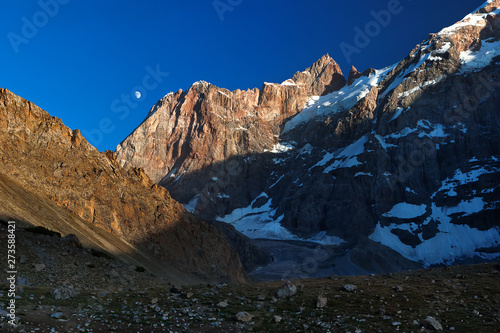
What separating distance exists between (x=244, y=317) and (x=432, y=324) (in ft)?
25.9

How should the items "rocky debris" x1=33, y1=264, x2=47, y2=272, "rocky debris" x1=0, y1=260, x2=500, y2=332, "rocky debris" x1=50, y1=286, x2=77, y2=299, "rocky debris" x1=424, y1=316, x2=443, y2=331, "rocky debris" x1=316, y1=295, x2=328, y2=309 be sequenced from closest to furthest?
1. "rocky debris" x1=424, y1=316, x2=443, y2=331
2. "rocky debris" x1=0, y1=260, x2=500, y2=332
3. "rocky debris" x1=316, y1=295, x2=328, y2=309
4. "rocky debris" x1=50, y1=286, x2=77, y2=299
5. "rocky debris" x1=33, y1=264, x2=47, y2=272

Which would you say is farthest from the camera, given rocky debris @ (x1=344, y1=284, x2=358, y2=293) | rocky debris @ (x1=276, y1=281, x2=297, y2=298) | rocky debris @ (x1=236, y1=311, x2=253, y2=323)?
rocky debris @ (x1=344, y1=284, x2=358, y2=293)

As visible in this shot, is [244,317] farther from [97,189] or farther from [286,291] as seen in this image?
[97,189]

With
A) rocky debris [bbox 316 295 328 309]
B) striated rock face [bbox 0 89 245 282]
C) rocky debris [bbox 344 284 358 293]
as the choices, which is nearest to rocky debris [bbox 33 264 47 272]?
striated rock face [bbox 0 89 245 282]

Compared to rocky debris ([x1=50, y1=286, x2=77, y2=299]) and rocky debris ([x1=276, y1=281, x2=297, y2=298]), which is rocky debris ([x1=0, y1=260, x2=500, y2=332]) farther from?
rocky debris ([x1=276, y1=281, x2=297, y2=298])

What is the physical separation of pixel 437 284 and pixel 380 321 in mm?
7288

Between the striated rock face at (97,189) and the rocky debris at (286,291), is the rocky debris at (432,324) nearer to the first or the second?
the rocky debris at (286,291)

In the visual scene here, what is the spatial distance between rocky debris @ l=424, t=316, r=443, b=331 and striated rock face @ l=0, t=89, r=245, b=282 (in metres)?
40.2

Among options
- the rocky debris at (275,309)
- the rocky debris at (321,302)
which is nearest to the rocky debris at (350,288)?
the rocky debris at (275,309)

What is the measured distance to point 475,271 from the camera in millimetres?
27094

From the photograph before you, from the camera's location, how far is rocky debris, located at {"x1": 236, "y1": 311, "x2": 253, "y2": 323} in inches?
742

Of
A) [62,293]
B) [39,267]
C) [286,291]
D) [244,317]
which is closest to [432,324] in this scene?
[286,291]

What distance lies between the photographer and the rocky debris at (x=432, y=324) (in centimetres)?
1720

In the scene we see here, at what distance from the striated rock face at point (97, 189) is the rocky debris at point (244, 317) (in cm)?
3335
